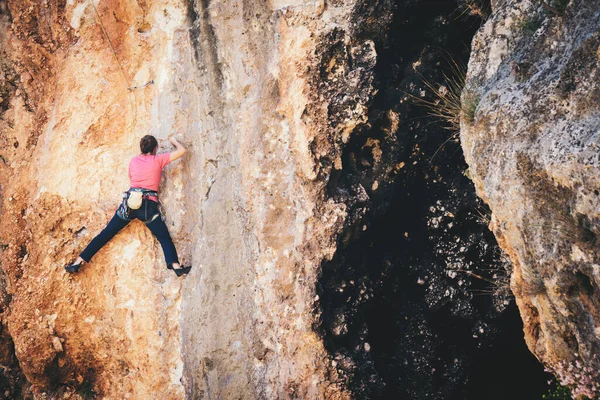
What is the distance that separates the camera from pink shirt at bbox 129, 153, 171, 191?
5988 mm

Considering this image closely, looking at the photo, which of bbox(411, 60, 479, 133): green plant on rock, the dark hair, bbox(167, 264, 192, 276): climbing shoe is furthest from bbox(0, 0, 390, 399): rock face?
bbox(411, 60, 479, 133): green plant on rock

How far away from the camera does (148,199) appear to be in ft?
19.5

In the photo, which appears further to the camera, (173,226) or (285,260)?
(173,226)

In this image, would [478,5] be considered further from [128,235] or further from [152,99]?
[128,235]

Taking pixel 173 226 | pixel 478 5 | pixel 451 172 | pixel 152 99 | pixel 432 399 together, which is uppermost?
pixel 152 99

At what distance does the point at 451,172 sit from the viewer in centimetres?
608

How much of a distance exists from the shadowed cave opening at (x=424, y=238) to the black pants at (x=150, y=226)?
2.18m

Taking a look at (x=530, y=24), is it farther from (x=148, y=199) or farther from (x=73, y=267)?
(x=73, y=267)

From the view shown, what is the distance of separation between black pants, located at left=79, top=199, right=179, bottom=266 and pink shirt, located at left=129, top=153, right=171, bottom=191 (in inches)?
8.8

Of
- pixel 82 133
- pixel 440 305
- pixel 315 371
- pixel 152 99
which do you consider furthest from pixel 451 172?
pixel 82 133

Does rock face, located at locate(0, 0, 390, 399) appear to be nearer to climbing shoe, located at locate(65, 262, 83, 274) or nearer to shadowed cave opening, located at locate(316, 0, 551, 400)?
climbing shoe, located at locate(65, 262, 83, 274)

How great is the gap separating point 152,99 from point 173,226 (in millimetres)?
1681

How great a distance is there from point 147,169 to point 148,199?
36 cm

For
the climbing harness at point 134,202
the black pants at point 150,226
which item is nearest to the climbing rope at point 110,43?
the climbing harness at point 134,202
